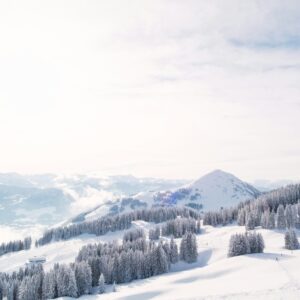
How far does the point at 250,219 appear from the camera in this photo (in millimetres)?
195125

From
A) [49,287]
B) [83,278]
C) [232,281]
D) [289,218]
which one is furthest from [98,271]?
[289,218]

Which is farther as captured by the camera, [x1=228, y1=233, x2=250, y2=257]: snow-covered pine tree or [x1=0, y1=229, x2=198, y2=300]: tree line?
[x1=228, y1=233, x2=250, y2=257]: snow-covered pine tree

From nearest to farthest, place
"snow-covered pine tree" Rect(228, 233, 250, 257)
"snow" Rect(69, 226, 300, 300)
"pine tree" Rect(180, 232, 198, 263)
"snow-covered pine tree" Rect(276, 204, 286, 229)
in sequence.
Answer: "snow" Rect(69, 226, 300, 300) < "snow-covered pine tree" Rect(228, 233, 250, 257) < "pine tree" Rect(180, 232, 198, 263) < "snow-covered pine tree" Rect(276, 204, 286, 229)

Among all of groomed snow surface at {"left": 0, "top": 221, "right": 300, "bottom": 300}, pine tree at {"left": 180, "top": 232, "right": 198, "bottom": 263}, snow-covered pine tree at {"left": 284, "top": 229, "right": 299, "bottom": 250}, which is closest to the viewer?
groomed snow surface at {"left": 0, "top": 221, "right": 300, "bottom": 300}

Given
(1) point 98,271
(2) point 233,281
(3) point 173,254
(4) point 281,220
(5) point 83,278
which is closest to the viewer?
(2) point 233,281

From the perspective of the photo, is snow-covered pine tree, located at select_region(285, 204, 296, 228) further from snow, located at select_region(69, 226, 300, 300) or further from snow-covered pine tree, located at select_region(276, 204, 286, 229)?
snow, located at select_region(69, 226, 300, 300)

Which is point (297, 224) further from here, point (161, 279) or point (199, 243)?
point (161, 279)

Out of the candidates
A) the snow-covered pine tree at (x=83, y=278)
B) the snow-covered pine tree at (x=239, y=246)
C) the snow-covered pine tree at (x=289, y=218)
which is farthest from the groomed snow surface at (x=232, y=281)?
the snow-covered pine tree at (x=289, y=218)

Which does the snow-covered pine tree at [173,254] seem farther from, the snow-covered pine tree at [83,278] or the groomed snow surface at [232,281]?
the snow-covered pine tree at [83,278]

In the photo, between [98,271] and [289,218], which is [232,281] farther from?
[289,218]

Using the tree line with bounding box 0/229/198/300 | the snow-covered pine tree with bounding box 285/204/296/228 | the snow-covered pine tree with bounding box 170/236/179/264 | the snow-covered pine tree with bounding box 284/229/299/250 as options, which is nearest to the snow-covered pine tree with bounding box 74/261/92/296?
the tree line with bounding box 0/229/198/300

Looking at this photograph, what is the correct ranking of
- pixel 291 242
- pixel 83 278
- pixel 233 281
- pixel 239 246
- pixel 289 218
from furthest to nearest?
pixel 289 218, pixel 291 242, pixel 239 246, pixel 83 278, pixel 233 281

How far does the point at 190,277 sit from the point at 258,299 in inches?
1834

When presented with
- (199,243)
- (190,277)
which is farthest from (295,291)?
(199,243)
